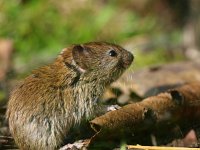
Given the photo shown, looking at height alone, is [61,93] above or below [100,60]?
below

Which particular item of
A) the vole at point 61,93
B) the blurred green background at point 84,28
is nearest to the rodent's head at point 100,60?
the vole at point 61,93

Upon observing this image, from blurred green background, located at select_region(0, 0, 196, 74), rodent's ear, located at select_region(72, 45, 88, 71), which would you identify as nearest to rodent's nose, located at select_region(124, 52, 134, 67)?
rodent's ear, located at select_region(72, 45, 88, 71)

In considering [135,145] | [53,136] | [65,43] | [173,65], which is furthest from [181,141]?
[65,43]

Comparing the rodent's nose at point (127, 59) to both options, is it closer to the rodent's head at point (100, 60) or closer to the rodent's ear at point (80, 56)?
the rodent's head at point (100, 60)

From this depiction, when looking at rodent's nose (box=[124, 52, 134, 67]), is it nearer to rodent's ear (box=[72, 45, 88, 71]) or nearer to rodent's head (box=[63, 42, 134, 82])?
rodent's head (box=[63, 42, 134, 82])

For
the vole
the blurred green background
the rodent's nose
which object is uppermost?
the blurred green background

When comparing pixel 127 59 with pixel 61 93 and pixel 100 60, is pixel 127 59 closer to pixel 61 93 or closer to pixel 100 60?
pixel 100 60

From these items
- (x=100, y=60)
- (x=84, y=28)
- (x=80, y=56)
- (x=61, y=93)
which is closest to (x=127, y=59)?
(x=100, y=60)
